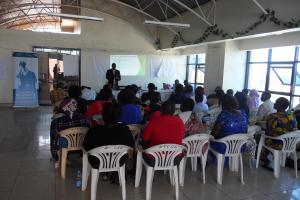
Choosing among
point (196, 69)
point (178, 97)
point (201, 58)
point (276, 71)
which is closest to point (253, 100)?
point (178, 97)

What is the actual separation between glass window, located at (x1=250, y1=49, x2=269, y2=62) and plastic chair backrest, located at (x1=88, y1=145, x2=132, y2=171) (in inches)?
237

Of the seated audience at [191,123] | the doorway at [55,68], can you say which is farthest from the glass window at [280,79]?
the doorway at [55,68]

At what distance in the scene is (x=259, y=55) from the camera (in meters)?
7.50

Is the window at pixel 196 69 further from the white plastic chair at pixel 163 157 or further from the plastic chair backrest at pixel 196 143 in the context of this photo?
the white plastic chair at pixel 163 157

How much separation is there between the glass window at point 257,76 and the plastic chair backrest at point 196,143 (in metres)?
4.92

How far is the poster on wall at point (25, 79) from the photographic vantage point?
343 inches

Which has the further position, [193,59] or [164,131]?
[193,59]

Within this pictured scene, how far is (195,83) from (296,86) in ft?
14.8

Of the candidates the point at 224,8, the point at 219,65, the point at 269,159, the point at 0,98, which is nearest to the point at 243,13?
the point at 224,8

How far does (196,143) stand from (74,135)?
60.1 inches

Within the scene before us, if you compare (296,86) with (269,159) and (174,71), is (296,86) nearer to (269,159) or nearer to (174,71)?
(269,159)

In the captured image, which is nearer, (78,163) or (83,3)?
(78,163)

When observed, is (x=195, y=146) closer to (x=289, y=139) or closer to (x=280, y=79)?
(x=289, y=139)

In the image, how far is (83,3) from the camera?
32.0 feet
